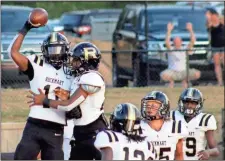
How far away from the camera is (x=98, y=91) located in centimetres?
952

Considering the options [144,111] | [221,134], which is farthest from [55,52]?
[221,134]

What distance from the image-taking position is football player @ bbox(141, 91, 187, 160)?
871 cm

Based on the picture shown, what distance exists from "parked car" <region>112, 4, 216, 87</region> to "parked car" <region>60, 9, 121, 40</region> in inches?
102

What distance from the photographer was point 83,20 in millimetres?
23375

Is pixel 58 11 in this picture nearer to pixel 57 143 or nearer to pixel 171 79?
pixel 171 79

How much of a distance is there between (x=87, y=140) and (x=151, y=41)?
28.3ft

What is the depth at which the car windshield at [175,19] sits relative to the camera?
61.5ft

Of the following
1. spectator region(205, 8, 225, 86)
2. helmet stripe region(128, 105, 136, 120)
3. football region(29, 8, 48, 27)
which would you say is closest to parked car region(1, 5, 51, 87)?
spectator region(205, 8, 225, 86)

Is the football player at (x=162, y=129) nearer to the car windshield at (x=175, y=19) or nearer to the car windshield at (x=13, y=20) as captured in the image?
the car windshield at (x=13, y=20)

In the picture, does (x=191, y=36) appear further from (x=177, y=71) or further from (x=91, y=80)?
(x=91, y=80)

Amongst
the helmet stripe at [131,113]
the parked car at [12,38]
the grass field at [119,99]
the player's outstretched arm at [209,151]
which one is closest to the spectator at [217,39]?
the grass field at [119,99]

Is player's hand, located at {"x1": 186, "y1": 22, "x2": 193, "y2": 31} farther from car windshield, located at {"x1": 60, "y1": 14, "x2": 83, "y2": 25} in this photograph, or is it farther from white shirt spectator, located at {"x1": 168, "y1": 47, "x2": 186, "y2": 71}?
car windshield, located at {"x1": 60, "y1": 14, "x2": 83, "y2": 25}

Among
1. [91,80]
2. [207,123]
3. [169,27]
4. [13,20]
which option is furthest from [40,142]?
[13,20]

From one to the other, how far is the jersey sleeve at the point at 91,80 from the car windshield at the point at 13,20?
8.77 meters
